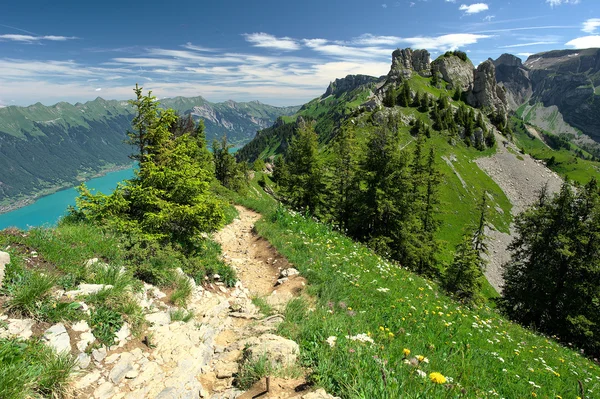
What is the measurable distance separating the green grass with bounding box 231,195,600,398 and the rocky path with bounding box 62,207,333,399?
0.59 metres

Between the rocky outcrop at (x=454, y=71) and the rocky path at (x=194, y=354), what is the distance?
155867 millimetres

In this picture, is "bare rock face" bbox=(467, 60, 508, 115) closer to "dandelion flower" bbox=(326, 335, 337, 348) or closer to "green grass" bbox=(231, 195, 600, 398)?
"green grass" bbox=(231, 195, 600, 398)

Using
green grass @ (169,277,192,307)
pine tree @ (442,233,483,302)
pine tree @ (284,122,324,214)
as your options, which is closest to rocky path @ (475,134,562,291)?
pine tree @ (442,233,483,302)

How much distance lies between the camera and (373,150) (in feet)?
88.0

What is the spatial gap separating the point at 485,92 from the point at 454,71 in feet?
62.7

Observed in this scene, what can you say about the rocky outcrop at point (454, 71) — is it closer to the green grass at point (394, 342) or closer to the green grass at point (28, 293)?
the green grass at point (394, 342)

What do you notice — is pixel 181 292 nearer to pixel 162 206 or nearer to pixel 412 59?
pixel 162 206

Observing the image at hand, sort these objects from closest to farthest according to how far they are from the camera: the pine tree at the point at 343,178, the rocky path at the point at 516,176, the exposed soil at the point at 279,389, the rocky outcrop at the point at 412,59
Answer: the exposed soil at the point at 279,389
the pine tree at the point at 343,178
the rocky path at the point at 516,176
the rocky outcrop at the point at 412,59

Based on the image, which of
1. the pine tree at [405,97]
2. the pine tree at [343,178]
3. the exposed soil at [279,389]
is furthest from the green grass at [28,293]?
the pine tree at [405,97]

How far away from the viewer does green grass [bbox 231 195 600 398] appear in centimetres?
487

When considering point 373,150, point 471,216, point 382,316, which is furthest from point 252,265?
point 471,216

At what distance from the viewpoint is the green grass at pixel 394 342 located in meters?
4.87

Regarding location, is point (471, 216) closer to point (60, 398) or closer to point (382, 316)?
point (382, 316)

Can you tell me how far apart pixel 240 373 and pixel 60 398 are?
8.78 feet
